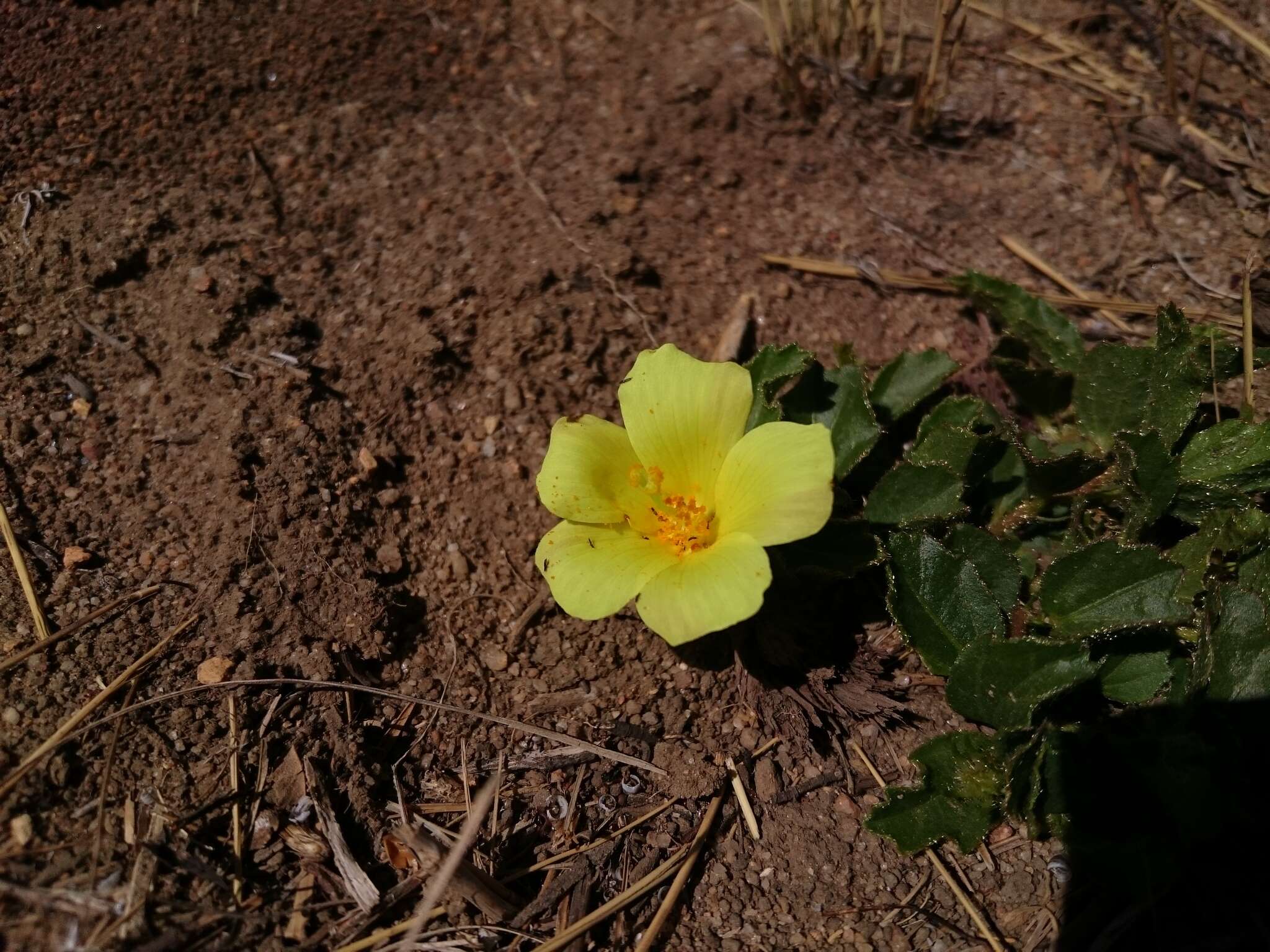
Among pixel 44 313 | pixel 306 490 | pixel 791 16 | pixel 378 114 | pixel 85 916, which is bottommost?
pixel 85 916

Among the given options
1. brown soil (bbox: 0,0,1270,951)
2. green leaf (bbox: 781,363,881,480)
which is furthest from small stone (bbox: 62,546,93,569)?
green leaf (bbox: 781,363,881,480)

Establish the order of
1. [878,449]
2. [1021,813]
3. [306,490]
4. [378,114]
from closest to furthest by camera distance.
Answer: [1021,813]
[306,490]
[878,449]
[378,114]

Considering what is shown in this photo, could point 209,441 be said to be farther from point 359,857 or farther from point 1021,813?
point 1021,813

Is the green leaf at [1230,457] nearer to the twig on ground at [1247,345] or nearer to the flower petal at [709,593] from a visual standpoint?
the twig on ground at [1247,345]

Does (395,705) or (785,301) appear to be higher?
(785,301)

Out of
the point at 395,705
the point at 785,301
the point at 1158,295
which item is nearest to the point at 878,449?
the point at 785,301

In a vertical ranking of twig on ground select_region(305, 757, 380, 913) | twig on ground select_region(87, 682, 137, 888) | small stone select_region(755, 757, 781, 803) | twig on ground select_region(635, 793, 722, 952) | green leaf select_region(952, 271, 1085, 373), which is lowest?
twig on ground select_region(635, 793, 722, 952)

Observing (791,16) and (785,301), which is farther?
(791,16)

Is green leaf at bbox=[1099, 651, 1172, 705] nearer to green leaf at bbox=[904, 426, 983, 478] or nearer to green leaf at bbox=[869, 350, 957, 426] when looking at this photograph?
green leaf at bbox=[904, 426, 983, 478]
